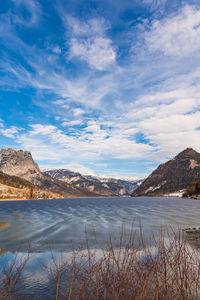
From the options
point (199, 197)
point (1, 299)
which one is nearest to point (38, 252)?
point (1, 299)

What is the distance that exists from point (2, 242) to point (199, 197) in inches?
8175

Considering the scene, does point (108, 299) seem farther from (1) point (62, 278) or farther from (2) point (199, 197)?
(2) point (199, 197)

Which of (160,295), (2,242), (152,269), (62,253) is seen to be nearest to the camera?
(160,295)

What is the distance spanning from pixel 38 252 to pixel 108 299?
14.7 m

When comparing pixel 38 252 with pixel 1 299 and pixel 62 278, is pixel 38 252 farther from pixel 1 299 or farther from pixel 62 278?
pixel 1 299

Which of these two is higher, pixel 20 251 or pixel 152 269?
pixel 152 269

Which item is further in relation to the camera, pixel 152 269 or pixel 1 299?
pixel 152 269

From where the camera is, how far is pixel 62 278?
14.7m

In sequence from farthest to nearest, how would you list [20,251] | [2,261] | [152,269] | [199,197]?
1. [199,197]
2. [20,251]
3. [2,261]
4. [152,269]

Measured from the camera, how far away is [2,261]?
19562 millimetres

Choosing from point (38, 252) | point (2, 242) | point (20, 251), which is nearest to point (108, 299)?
point (38, 252)

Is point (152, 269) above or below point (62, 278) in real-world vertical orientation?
above

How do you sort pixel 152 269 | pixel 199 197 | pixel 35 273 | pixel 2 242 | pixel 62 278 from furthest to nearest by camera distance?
pixel 199 197 < pixel 2 242 < pixel 35 273 < pixel 62 278 < pixel 152 269

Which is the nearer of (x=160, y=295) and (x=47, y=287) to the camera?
(x=160, y=295)
